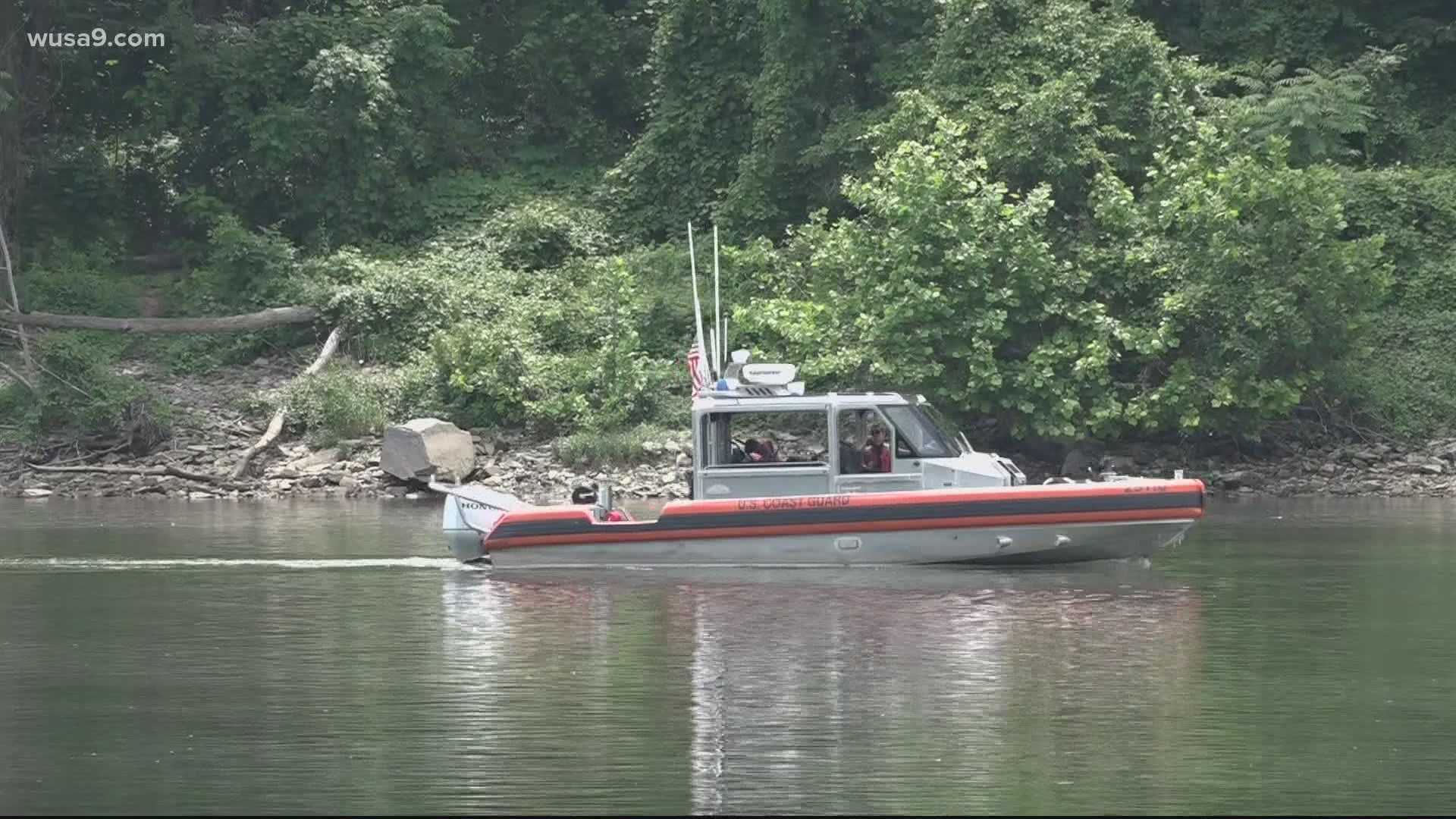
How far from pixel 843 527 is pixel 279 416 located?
50.3ft

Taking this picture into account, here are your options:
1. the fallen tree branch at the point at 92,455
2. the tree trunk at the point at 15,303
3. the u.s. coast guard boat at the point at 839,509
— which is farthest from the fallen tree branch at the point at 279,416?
the u.s. coast guard boat at the point at 839,509

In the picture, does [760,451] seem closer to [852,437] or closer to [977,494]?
[852,437]

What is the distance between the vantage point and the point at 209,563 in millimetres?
23250

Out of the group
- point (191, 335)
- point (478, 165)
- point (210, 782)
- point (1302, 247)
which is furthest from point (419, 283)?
point (210, 782)

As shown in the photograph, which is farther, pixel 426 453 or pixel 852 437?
pixel 426 453

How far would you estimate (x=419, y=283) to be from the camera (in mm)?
37219

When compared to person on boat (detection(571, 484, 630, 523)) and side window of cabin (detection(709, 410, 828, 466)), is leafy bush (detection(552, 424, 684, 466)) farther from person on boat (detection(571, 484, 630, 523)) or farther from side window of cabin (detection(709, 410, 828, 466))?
person on boat (detection(571, 484, 630, 523))

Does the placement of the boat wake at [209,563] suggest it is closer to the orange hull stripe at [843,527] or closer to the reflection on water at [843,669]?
the orange hull stripe at [843,527]

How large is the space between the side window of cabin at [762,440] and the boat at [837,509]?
0.02m

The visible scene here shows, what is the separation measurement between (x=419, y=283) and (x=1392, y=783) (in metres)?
26.9

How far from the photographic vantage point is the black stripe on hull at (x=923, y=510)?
2141 cm

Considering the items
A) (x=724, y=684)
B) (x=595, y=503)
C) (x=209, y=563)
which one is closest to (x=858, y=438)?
(x=595, y=503)

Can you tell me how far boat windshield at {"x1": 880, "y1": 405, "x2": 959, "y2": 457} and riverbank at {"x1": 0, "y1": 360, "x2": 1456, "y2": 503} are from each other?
31.2 feet

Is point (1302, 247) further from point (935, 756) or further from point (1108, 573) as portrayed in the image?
point (935, 756)
